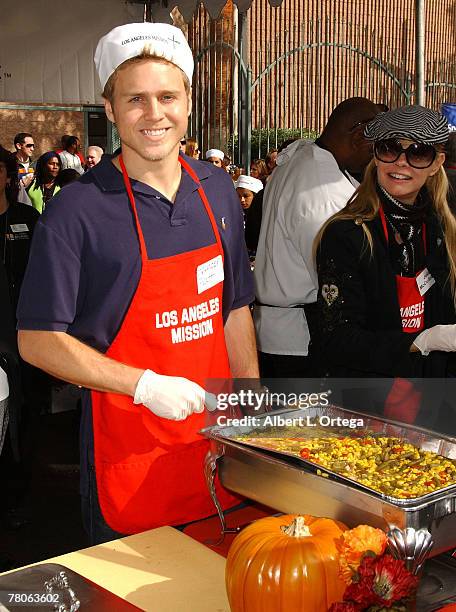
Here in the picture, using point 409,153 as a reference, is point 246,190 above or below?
above

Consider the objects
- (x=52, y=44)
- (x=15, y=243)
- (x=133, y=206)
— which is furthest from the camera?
(x=52, y=44)

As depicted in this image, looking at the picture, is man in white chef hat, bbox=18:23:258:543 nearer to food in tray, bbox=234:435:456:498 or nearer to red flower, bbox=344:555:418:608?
food in tray, bbox=234:435:456:498

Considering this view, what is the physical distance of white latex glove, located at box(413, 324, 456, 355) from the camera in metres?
2.03

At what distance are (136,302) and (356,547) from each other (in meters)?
0.71

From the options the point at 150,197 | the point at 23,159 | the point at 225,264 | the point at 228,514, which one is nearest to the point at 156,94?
the point at 150,197

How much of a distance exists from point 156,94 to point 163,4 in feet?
12.6

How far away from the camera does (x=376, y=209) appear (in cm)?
216

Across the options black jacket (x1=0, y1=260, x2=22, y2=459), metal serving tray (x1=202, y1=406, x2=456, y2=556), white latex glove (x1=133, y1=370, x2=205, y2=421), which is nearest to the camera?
metal serving tray (x1=202, y1=406, x2=456, y2=556)

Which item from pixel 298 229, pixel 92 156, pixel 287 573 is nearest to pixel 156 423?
pixel 287 573

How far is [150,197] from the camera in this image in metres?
1.72

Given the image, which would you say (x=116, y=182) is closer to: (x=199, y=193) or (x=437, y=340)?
(x=199, y=193)

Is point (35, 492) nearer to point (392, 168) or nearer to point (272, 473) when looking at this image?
point (392, 168)

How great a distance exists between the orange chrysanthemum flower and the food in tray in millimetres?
171

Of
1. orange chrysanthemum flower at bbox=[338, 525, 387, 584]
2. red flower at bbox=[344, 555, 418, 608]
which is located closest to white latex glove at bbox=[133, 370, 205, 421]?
orange chrysanthemum flower at bbox=[338, 525, 387, 584]
